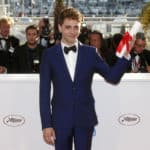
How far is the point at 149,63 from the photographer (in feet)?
15.2

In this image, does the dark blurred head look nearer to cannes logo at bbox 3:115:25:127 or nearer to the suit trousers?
cannes logo at bbox 3:115:25:127

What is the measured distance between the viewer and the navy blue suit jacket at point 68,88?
102 inches

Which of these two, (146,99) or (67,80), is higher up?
(67,80)

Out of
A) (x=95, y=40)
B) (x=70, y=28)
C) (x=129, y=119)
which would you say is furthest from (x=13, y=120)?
(x=95, y=40)

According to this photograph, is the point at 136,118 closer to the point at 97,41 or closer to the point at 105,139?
the point at 105,139

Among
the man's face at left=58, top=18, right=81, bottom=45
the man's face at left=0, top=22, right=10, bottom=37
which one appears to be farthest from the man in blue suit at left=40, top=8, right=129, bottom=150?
the man's face at left=0, top=22, right=10, bottom=37

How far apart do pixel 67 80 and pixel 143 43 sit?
7.43ft

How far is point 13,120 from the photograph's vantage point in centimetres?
343

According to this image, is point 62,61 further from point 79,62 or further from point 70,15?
point 70,15

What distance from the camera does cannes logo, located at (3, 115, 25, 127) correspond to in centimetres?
343

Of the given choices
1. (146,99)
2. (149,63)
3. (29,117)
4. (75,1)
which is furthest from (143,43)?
(75,1)

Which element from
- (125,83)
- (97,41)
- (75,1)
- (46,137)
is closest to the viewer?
(46,137)

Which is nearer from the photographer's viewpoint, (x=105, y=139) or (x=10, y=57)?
(x=105, y=139)

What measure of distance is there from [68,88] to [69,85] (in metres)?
0.02
